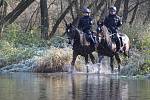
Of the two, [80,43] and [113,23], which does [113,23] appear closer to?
[113,23]

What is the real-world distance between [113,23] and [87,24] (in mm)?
1374

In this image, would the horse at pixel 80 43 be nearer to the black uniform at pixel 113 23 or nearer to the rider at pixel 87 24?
the rider at pixel 87 24

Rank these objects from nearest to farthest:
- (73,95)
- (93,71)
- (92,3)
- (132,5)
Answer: (73,95) < (93,71) < (92,3) < (132,5)

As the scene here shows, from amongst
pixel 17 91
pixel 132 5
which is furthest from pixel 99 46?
pixel 132 5

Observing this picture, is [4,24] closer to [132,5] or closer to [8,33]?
[8,33]

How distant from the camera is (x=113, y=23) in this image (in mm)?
32500

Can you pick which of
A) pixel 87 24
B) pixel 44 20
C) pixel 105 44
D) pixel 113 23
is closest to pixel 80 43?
pixel 87 24

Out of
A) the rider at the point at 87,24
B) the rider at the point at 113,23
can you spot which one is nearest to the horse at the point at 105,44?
the rider at the point at 113,23

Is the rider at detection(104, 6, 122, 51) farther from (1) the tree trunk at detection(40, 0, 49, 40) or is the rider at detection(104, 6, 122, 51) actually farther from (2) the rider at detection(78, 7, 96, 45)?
(1) the tree trunk at detection(40, 0, 49, 40)

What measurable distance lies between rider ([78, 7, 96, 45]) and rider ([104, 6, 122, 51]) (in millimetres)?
902

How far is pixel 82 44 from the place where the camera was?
32938 millimetres

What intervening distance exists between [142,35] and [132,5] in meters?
23.1

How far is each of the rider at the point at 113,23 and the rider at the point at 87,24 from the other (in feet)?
2.96

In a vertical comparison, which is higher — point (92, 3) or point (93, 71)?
point (92, 3)
